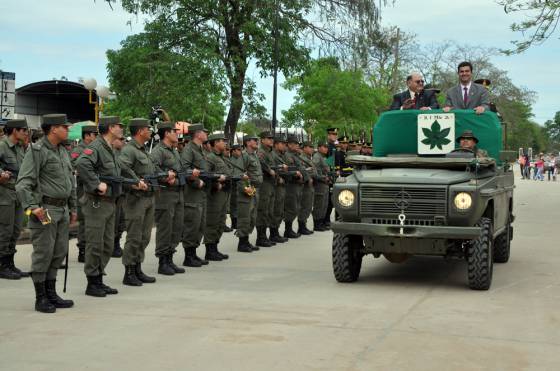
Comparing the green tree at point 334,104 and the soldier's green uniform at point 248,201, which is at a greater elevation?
the green tree at point 334,104

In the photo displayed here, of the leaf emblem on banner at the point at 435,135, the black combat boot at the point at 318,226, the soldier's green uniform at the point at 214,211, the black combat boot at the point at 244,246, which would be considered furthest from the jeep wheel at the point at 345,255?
the black combat boot at the point at 318,226

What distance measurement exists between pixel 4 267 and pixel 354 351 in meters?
5.64

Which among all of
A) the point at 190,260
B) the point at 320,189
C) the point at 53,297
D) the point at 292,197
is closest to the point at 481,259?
the point at 190,260

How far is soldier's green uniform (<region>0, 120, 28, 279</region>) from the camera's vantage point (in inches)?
424

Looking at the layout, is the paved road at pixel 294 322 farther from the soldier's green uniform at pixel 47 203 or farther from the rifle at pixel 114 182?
the rifle at pixel 114 182

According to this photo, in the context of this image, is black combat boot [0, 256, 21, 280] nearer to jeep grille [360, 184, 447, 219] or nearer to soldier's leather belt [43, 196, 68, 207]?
soldier's leather belt [43, 196, 68, 207]

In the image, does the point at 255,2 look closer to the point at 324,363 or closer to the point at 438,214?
the point at 438,214

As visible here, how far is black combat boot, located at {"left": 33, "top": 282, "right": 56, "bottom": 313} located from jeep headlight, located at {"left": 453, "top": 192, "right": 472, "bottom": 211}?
14.2 ft

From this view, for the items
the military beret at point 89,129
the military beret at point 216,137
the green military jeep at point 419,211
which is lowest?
the green military jeep at point 419,211

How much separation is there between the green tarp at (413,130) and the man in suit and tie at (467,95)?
564 millimetres

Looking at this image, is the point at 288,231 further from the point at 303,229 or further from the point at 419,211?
the point at 419,211

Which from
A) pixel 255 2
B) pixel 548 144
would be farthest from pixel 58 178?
pixel 548 144

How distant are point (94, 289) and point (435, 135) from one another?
4.75 metres

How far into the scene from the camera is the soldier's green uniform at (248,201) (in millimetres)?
13727
